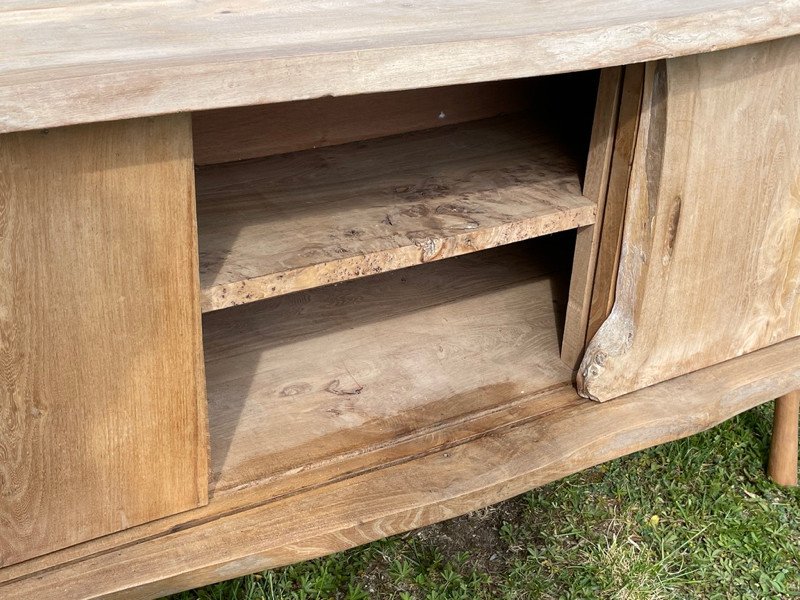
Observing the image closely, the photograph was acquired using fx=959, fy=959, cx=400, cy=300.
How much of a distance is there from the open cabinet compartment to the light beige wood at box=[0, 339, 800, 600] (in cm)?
4

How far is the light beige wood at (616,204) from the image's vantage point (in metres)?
1.46

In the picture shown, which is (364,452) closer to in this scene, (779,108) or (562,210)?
(562,210)

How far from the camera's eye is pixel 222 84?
1010 mm

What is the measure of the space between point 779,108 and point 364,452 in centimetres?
86

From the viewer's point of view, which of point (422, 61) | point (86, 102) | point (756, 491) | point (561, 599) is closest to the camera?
point (86, 102)

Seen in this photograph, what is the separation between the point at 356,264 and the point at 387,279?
659 mm

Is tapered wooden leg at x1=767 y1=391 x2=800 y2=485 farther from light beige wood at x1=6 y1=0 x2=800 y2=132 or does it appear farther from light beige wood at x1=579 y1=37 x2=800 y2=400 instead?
light beige wood at x1=6 y1=0 x2=800 y2=132

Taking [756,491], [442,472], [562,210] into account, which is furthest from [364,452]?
[756,491]

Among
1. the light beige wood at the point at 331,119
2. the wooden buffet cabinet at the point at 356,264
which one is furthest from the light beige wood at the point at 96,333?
the light beige wood at the point at 331,119

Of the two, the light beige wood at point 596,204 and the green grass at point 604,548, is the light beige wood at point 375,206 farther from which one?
the green grass at point 604,548

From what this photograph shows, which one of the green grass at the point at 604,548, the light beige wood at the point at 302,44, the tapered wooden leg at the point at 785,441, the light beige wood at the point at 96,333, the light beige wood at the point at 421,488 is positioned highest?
the light beige wood at the point at 302,44

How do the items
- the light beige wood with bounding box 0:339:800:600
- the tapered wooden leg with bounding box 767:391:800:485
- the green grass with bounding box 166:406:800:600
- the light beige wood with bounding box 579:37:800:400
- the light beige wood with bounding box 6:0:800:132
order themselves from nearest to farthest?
the light beige wood with bounding box 6:0:800:132 → the light beige wood with bounding box 0:339:800:600 → the light beige wood with bounding box 579:37:800:400 → the green grass with bounding box 166:406:800:600 → the tapered wooden leg with bounding box 767:391:800:485

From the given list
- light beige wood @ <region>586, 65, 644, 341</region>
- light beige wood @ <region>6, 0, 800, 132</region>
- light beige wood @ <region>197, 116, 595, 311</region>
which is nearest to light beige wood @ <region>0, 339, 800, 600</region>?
light beige wood @ <region>586, 65, 644, 341</region>

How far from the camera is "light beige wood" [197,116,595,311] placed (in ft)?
4.47
